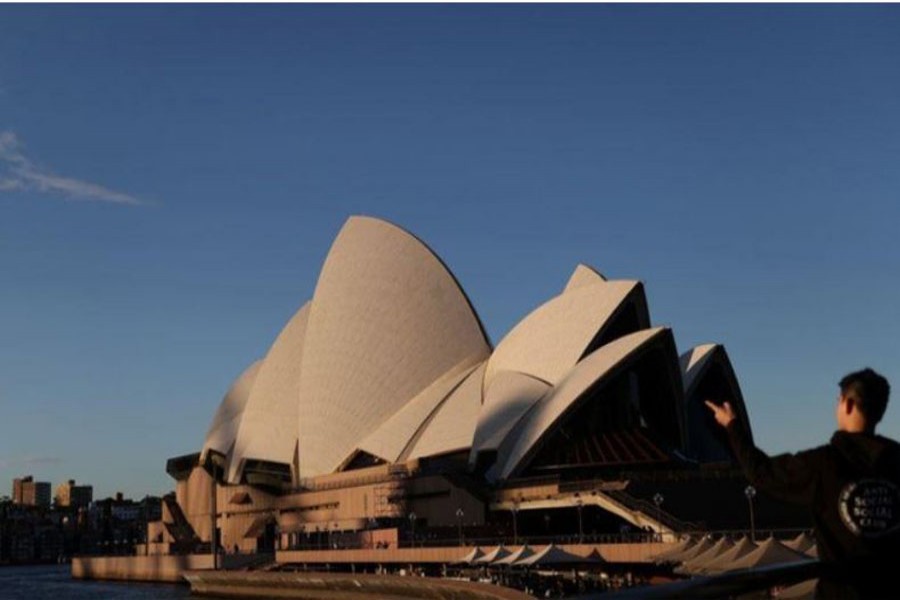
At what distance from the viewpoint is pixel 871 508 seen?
3104 millimetres

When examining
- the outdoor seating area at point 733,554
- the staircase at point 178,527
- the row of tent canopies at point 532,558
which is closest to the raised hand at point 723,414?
the outdoor seating area at point 733,554

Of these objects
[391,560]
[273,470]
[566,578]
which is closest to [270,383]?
[273,470]

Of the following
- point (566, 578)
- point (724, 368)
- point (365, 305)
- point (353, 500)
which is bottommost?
point (566, 578)

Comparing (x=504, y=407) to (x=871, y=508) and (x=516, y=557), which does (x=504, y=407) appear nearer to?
(x=516, y=557)

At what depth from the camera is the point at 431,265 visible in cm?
7231

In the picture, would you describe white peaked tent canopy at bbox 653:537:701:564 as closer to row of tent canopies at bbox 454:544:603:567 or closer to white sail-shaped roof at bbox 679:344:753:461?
row of tent canopies at bbox 454:544:603:567

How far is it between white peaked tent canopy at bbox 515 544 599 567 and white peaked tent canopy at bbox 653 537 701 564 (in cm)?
351

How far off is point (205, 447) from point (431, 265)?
2943cm

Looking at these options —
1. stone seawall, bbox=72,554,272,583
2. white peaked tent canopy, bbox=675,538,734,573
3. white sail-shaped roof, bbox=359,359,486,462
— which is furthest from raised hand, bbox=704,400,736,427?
stone seawall, bbox=72,554,272,583

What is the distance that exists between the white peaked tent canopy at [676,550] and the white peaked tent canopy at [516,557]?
5178 millimetres

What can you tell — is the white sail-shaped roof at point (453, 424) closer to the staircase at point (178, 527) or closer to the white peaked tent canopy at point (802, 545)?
the staircase at point (178, 527)

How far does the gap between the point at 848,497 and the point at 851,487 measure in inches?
1.1

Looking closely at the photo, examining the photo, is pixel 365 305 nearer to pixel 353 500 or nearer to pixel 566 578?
pixel 353 500

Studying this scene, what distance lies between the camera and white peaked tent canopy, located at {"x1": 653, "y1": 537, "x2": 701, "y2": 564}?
35700mm
